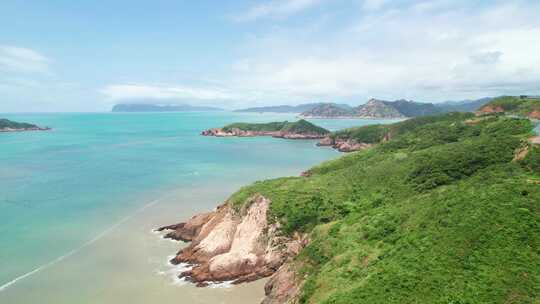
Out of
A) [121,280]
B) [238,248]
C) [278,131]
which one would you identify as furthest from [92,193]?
[278,131]

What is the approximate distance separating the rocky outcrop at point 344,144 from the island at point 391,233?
67840 mm

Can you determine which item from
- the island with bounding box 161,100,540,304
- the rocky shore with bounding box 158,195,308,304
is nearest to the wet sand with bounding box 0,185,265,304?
the rocky shore with bounding box 158,195,308,304

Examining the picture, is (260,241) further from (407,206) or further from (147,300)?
(407,206)

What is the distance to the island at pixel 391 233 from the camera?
720 inches

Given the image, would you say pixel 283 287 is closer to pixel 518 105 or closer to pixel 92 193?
pixel 92 193

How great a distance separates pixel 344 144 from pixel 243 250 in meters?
92.0

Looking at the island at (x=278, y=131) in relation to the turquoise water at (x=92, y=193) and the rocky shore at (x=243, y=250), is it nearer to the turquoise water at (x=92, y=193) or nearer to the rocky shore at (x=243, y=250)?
the turquoise water at (x=92, y=193)

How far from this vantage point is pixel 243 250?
1220 inches

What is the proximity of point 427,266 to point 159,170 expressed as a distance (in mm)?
65427

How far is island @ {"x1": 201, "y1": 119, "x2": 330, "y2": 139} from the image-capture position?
155m

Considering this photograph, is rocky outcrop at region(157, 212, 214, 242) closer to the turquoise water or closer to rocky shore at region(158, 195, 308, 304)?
rocky shore at region(158, 195, 308, 304)

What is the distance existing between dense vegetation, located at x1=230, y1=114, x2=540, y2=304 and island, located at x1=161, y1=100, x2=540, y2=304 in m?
0.07

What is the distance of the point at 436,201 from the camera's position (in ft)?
83.9

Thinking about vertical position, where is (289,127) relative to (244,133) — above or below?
above
